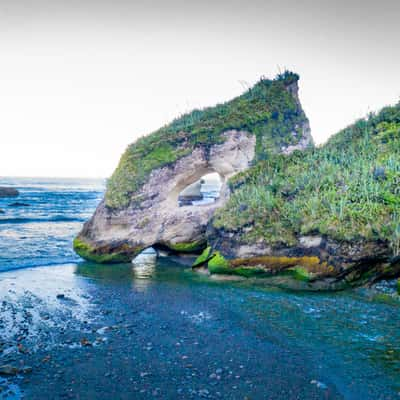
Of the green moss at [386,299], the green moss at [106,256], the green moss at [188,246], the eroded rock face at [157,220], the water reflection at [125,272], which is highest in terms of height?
the eroded rock face at [157,220]

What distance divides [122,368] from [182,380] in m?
1.06

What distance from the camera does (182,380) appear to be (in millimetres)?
5996

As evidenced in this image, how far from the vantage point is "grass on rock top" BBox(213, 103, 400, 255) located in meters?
10.6

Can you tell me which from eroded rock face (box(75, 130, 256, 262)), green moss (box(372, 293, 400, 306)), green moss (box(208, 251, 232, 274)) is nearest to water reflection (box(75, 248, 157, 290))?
eroded rock face (box(75, 130, 256, 262))

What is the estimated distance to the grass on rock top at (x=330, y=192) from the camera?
10609 millimetres

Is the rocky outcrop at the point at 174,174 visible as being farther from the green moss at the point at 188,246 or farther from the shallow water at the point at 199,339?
the shallow water at the point at 199,339

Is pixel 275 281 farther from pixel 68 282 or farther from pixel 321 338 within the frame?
pixel 68 282

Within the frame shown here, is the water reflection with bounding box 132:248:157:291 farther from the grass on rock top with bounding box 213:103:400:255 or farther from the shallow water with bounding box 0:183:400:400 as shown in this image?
the grass on rock top with bounding box 213:103:400:255

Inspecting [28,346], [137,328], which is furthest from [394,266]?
[28,346]

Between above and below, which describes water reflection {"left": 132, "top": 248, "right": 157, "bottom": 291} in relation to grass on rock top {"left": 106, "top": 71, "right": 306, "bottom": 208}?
below

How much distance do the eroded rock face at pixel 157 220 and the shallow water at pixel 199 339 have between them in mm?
3044

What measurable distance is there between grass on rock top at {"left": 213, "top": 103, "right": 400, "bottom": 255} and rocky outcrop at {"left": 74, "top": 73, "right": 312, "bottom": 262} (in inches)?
75.8

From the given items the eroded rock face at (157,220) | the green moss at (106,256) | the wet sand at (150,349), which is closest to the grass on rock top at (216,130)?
the eroded rock face at (157,220)

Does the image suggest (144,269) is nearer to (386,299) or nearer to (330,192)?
(330,192)
